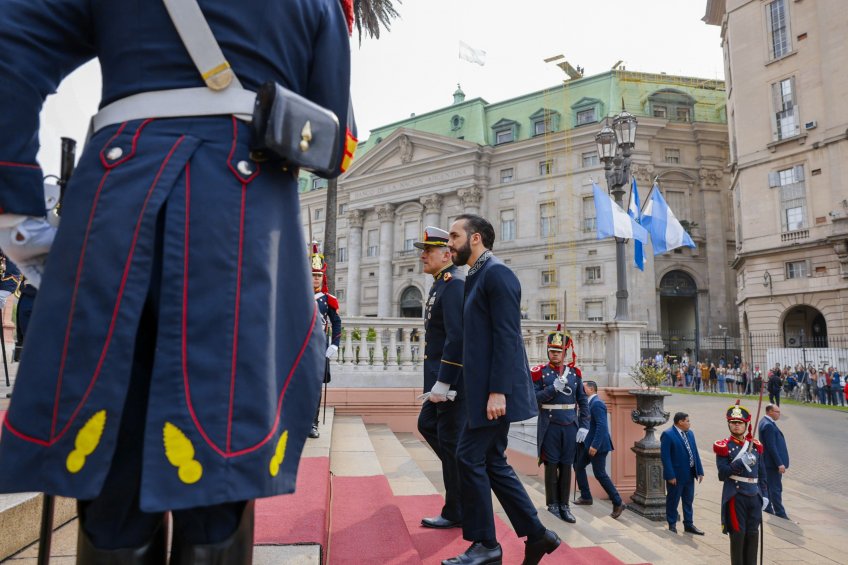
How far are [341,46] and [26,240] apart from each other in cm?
105

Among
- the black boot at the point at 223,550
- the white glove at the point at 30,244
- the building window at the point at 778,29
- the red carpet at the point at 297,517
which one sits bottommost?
the red carpet at the point at 297,517

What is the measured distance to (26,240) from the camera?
1.38 metres

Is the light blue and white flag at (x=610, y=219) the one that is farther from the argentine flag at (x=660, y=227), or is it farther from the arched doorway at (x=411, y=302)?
the arched doorway at (x=411, y=302)

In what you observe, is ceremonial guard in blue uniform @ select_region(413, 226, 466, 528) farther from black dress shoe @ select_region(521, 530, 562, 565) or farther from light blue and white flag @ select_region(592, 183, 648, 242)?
light blue and white flag @ select_region(592, 183, 648, 242)

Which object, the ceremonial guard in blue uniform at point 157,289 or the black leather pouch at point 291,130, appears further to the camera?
the black leather pouch at point 291,130

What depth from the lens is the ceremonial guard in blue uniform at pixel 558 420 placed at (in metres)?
7.42

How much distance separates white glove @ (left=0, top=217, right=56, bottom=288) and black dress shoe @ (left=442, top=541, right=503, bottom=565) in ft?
10.2

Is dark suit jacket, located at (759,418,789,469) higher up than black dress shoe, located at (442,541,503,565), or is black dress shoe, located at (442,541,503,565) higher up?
black dress shoe, located at (442,541,503,565)

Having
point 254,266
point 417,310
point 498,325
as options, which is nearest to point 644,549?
point 498,325

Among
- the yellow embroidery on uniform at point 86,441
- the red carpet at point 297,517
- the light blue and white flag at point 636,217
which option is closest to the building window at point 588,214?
the light blue and white flag at point 636,217

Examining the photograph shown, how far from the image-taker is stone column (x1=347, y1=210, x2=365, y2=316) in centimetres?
4634

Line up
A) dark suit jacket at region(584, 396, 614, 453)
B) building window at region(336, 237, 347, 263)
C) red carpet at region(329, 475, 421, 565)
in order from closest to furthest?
red carpet at region(329, 475, 421, 565)
dark suit jacket at region(584, 396, 614, 453)
building window at region(336, 237, 347, 263)

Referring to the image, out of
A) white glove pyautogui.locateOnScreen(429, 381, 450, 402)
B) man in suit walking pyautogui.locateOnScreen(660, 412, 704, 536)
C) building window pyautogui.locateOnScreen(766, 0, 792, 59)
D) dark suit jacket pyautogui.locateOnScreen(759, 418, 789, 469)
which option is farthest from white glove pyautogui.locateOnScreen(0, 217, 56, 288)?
building window pyautogui.locateOnScreen(766, 0, 792, 59)

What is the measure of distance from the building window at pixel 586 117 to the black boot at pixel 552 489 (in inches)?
1424
